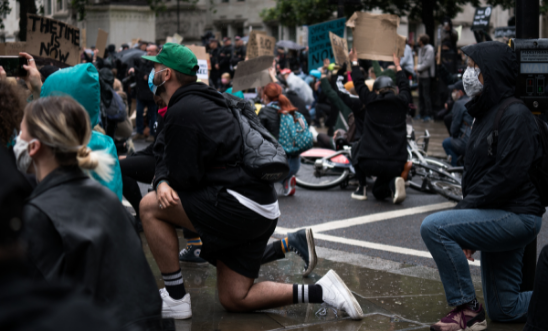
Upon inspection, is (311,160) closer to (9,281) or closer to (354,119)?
(354,119)

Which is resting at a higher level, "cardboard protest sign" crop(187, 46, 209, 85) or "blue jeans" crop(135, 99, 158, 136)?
"cardboard protest sign" crop(187, 46, 209, 85)

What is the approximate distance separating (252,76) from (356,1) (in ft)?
18.1

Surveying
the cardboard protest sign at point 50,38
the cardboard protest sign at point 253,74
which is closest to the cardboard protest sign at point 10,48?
the cardboard protest sign at point 50,38

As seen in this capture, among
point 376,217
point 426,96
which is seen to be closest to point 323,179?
point 376,217

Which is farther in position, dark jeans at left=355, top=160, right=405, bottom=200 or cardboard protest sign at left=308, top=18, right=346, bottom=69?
cardboard protest sign at left=308, top=18, right=346, bottom=69

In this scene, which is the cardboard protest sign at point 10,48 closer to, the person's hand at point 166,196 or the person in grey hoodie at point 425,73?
the person's hand at point 166,196

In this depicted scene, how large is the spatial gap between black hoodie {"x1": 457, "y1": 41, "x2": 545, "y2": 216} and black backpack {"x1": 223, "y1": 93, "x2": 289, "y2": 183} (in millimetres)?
1128

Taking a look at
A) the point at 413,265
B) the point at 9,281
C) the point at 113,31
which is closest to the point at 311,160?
the point at 413,265

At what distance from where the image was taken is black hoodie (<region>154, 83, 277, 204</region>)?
12.5 ft

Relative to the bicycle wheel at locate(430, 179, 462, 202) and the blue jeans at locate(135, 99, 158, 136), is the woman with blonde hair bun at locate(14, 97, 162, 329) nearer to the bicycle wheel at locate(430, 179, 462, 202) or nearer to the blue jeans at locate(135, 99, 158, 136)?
the bicycle wheel at locate(430, 179, 462, 202)

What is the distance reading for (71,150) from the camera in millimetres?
2105

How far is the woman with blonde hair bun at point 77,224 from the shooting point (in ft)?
6.32

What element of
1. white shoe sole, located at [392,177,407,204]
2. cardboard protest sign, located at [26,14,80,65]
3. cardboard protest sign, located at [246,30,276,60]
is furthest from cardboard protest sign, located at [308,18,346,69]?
cardboard protest sign, located at [26,14,80,65]

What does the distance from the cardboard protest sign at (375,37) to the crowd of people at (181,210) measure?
3.76m
